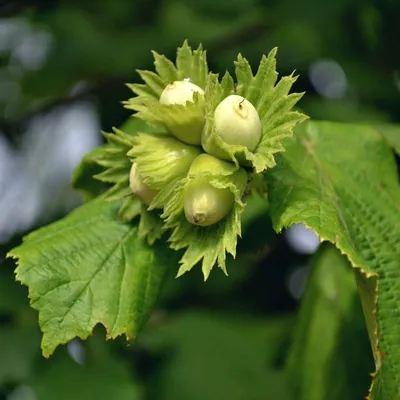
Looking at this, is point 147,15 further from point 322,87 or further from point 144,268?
point 144,268

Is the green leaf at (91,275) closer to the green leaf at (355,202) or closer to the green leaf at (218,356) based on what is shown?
the green leaf at (355,202)

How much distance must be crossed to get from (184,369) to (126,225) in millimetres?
1296

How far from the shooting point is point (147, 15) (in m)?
3.10

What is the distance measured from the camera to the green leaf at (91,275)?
138 centimetres

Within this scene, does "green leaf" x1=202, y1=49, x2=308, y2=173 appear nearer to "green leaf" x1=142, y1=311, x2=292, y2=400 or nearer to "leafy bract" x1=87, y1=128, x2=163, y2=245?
"leafy bract" x1=87, y1=128, x2=163, y2=245

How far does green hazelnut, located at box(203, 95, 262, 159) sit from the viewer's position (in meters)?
1.27

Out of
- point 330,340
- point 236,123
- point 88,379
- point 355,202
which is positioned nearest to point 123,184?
point 236,123

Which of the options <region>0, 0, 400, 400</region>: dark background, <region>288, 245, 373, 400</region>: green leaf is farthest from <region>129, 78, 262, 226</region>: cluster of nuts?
<region>0, 0, 400, 400</region>: dark background

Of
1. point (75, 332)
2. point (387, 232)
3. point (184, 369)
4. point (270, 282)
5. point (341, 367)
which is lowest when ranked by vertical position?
point (184, 369)

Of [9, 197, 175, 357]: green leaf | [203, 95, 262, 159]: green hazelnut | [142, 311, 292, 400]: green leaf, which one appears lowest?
[142, 311, 292, 400]: green leaf

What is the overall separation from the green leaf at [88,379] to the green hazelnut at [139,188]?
1.22 m

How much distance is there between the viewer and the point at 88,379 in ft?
8.30

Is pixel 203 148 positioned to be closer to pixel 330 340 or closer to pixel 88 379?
pixel 330 340

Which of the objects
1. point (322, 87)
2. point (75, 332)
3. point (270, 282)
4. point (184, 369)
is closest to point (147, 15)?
point (322, 87)
